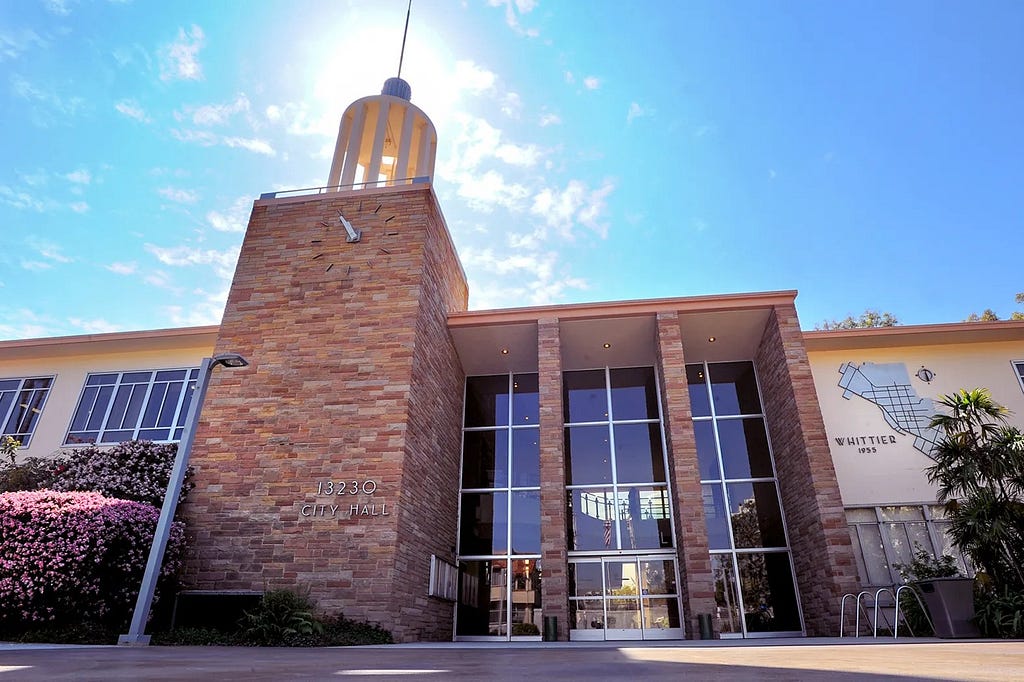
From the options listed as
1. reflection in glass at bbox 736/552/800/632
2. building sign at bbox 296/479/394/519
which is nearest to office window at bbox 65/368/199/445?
building sign at bbox 296/479/394/519

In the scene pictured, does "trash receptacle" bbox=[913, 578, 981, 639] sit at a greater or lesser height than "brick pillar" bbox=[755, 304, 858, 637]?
lesser

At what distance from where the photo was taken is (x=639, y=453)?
50.9 feet

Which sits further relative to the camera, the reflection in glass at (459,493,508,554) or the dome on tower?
the dome on tower

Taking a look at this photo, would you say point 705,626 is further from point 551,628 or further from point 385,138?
point 385,138

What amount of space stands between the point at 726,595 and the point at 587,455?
465 cm

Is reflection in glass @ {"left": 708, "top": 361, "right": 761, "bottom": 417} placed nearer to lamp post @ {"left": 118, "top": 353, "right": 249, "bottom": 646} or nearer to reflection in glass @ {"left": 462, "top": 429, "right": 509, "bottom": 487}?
reflection in glass @ {"left": 462, "top": 429, "right": 509, "bottom": 487}

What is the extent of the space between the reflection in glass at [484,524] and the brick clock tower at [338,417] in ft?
1.56

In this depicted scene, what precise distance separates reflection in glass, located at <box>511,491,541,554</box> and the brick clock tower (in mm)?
1573

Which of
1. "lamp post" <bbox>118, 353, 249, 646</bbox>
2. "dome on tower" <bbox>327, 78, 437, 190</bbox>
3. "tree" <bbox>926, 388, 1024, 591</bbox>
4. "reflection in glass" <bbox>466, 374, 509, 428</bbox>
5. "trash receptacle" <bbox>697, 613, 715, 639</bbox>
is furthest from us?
"dome on tower" <bbox>327, 78, 437, 190</bbox>

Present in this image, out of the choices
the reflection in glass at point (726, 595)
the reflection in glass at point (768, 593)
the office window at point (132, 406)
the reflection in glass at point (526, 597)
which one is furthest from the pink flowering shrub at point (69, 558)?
the reflection in glass at point (768, 593)

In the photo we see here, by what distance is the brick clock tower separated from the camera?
10.5 metres

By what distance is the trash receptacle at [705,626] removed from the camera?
11.1 metres

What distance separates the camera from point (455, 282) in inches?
650

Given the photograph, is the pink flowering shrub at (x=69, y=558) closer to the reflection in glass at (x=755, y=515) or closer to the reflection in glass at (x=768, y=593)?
the reflection in glass at (x=768, y=593)
